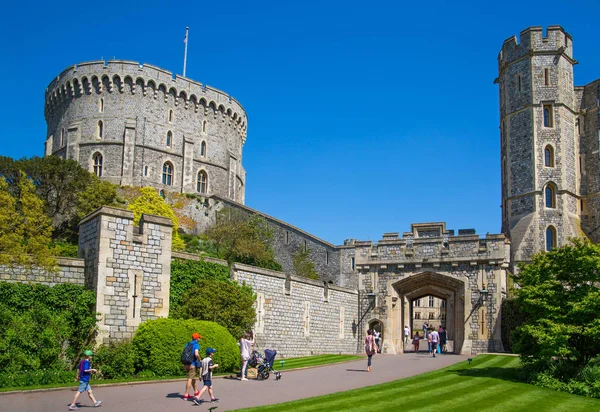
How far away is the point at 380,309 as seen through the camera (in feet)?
105

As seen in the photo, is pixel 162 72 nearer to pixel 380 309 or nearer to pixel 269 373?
pixel 380 309

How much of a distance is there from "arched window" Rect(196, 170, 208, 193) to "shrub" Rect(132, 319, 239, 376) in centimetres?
4277

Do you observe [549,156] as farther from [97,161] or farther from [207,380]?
[207,380]

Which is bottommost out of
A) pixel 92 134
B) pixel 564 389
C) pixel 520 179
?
pixel 564 389

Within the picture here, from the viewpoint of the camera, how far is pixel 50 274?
17.5 metres

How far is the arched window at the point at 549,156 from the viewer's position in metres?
45.7

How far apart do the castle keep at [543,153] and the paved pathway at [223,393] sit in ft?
93.4

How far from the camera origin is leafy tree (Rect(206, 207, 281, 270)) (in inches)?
1671

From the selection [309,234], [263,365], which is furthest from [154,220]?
[309,234]

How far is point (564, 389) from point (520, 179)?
1274 inches

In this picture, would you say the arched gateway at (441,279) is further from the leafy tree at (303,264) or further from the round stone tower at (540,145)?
the round stone tower at (540,145)

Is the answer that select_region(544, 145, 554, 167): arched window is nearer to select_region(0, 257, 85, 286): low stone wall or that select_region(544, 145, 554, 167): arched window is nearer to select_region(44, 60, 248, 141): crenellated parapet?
select_region(44, 60, 248, 141): crenellated parapet

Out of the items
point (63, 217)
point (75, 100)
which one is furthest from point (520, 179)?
point (75, 100)

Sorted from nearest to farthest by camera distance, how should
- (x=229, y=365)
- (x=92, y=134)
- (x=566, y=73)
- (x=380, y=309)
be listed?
(x=229, y=365) → (x=380, y=309) → (x=566, y=73) → (x=92, y=134)
